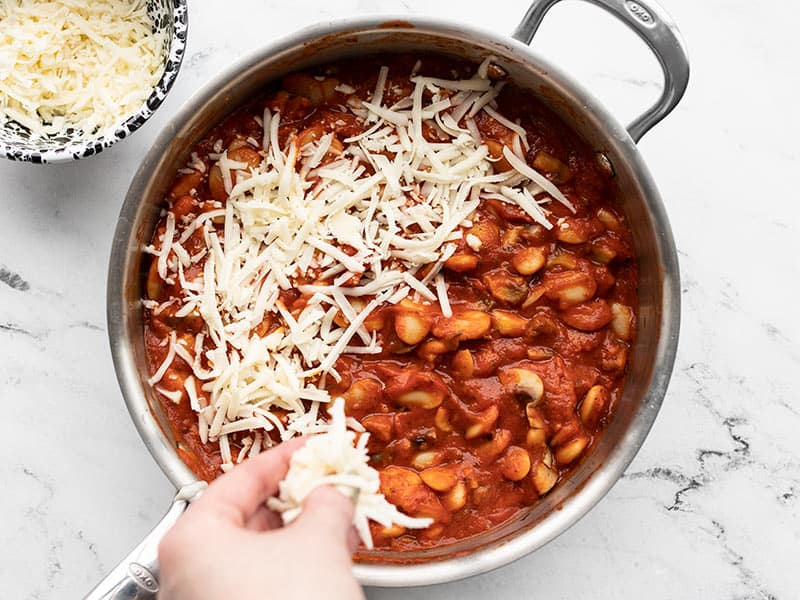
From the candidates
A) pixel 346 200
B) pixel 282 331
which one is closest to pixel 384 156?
pixel 346 200

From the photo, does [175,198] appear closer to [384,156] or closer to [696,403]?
[384,156]

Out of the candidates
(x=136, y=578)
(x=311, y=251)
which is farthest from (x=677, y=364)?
(x=136, y=578)

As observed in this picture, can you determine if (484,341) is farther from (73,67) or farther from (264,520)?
(73,67)

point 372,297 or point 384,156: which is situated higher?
point 384,156

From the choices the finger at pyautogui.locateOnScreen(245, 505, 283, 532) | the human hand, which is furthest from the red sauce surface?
the human hand

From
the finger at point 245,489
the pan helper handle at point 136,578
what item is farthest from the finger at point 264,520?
the pan helper handle at point 136,578

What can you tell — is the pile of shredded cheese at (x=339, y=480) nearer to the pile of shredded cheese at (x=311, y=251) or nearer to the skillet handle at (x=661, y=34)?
the pile of shredded cheese at (x=311, y=251)
